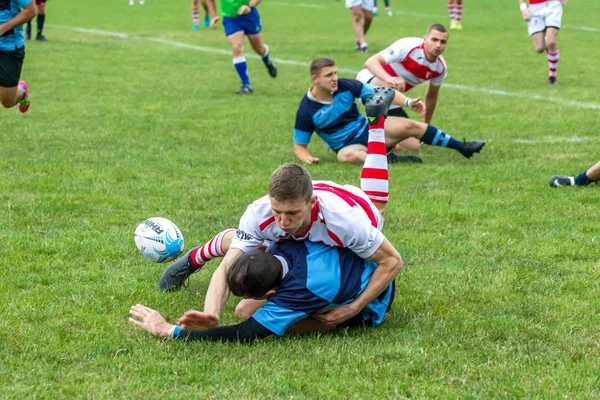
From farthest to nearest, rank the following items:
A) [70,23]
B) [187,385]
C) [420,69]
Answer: [70,23] → [420,69] → [187,385]

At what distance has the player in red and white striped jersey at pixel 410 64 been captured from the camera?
9.18 meters

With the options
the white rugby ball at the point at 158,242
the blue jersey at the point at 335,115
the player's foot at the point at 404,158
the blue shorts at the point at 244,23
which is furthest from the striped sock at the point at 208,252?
the blue shorts at the point at 244,23

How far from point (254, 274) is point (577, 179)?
428cm

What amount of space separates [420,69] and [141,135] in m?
3.15

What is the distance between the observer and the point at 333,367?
13.6ft

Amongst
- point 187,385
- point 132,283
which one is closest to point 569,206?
point 132,283

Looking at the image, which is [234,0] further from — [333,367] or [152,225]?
[333,367]

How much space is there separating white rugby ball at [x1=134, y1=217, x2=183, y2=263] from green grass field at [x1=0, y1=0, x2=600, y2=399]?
10cm

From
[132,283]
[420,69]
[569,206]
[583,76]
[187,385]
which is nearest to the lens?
[187,385]

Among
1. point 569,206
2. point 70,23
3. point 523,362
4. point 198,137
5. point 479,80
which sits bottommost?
point 70,23

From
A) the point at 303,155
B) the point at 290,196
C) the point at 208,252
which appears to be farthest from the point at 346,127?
the point at 290,196

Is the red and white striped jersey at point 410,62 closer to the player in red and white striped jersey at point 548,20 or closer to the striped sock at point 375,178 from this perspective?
the striped sock at point 375,178

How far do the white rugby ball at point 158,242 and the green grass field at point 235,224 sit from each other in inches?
4.1

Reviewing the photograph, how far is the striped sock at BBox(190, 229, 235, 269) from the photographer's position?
5270 mm
